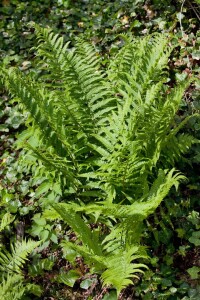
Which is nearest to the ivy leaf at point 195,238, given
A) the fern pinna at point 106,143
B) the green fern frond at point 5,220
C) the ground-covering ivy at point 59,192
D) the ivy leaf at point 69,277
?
the ground-covering ivy at point 59,192

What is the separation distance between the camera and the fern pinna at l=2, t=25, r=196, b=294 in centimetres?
275

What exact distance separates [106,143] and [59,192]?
513 millimetres

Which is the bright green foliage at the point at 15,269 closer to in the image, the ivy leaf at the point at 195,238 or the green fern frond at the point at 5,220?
the green fern frond at the point at 5,220

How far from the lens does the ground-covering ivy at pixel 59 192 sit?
3020 millimetres

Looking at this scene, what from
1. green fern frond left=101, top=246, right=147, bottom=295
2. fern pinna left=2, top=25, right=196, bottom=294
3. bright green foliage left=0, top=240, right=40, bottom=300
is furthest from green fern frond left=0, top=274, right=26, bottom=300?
green fern frond left=101, top=246, right=147, bottom=295

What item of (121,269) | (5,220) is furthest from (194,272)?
(5,220)

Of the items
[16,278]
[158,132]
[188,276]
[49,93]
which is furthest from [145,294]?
[49,93]

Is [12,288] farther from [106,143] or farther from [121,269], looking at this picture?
[106,143]

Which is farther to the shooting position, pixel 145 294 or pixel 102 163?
pixel 102 163

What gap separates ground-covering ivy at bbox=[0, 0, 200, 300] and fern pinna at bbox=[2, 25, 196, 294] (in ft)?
0.60

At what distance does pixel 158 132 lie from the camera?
118 inches

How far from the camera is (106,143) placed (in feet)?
9.96

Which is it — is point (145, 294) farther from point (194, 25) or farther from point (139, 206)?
point (194, 25)

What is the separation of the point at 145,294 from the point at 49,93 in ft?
5.40
